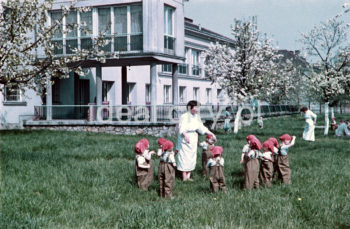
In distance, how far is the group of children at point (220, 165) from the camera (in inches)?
280

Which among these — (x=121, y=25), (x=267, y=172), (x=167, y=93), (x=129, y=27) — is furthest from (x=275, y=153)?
(x=167, y=93)

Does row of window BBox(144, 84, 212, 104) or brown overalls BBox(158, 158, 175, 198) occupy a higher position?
row of window BBox(144, 84, 212, 104)

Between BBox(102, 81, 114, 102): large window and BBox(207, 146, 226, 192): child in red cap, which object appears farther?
BBox(102, 81, 114, 102): large window

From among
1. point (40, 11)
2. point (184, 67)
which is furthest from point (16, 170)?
point (184, 67)

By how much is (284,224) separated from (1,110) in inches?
888

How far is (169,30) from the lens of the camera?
22.5 m

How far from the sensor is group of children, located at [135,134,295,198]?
711 centimetres

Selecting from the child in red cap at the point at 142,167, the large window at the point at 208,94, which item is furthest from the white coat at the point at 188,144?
the large window at the point at 208,94

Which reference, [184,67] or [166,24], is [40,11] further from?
[184,67]

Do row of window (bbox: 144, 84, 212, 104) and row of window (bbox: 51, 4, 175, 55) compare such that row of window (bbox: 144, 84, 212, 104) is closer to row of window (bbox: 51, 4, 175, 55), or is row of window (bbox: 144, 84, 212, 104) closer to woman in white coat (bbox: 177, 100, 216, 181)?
row of window (bbox: 51, 4, 175, 55)

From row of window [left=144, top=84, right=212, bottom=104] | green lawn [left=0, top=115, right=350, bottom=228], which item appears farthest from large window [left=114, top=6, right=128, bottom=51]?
green lawn [left=0, top=115, right=350, bottom=228]

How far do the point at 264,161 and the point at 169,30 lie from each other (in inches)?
629

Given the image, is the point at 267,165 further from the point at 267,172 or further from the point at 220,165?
the point at 220,165

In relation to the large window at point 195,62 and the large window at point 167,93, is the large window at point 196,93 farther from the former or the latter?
the large window at point 167,93
